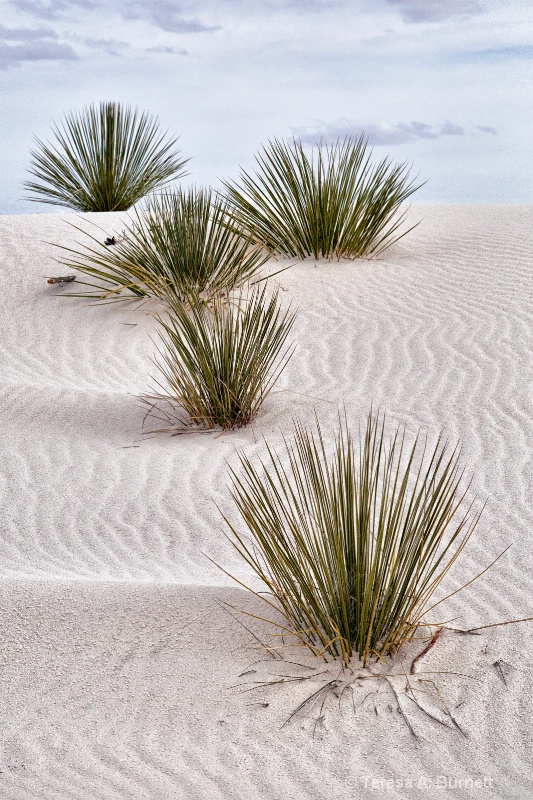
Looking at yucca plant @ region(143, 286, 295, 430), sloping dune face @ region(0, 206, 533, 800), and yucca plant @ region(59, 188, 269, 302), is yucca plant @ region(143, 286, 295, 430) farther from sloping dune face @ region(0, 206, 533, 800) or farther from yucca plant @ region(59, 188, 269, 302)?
yucca plant @ region(59, 188, 269, 302)

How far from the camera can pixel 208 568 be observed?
3.92 meters

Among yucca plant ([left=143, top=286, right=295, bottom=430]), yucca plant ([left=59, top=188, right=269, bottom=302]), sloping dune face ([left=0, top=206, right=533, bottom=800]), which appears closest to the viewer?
sloping dune face ([left=0, top=206, right=533, bottom=800])

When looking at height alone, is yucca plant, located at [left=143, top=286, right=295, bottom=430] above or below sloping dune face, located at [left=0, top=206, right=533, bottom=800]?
above

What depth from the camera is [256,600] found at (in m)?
3.41

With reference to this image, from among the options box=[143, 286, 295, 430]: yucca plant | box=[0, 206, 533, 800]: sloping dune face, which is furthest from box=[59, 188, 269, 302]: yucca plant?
box=[143, 286, 295, 430]: yucca plant

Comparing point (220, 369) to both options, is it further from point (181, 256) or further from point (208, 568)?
point (181, 256)

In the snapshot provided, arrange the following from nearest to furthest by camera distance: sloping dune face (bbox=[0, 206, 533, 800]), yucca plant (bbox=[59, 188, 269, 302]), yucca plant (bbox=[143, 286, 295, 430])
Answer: sloping dune face (bbox=[0, 206, 533, 800]) < yucca plant (bbox=[143, 286, 295, 430]) < yucca plant (bbox=[59, 188, 269, 302])

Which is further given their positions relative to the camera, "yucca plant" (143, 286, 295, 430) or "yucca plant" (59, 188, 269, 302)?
"yucca plant" (59, 188, 269, 302)

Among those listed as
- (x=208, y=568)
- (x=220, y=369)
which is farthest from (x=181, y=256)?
(x=208, y=568)

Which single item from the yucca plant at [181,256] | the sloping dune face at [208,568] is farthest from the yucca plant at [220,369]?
the yucca plant at [181,256]

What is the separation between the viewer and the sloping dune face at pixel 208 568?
262 cm

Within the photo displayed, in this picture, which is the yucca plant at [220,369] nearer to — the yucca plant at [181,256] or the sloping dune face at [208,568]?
the sloping dune face at [208,568]

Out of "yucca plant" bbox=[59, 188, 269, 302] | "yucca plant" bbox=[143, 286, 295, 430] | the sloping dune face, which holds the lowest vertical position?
the sloping dune face

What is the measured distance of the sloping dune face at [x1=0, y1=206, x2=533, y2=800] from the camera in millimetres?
2625
